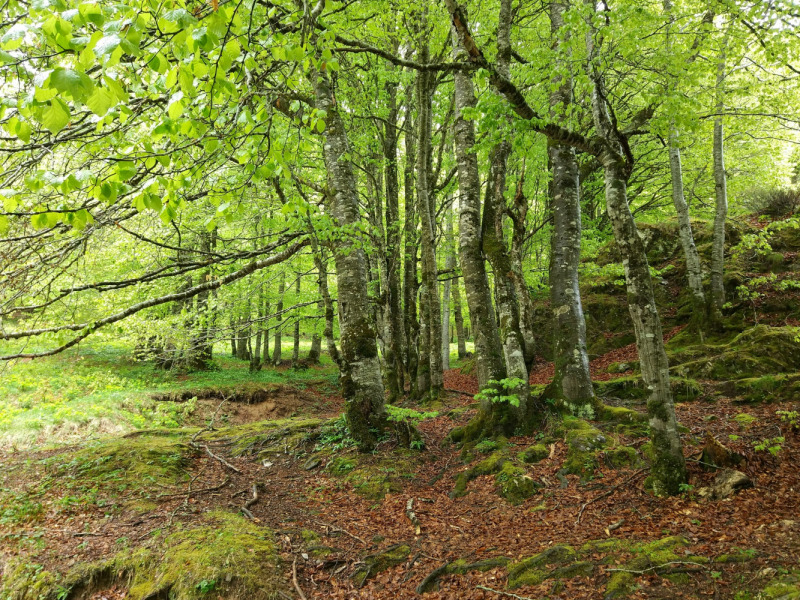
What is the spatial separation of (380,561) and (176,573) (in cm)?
202

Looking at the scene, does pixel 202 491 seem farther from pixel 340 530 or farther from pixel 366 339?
pixel 366 339

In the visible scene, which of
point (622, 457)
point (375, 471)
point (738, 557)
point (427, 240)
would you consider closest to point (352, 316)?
point (375, 471)

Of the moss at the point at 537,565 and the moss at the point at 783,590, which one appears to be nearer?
the moss at the point at 783,590

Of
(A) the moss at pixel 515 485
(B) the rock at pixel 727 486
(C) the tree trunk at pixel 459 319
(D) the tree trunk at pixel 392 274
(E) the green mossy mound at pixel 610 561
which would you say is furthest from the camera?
(C) the tree trunk at pixel 459 319

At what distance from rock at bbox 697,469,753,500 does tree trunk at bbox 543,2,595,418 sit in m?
2.44

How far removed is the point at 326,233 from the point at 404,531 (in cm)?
418

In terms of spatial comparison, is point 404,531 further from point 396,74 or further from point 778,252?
point 778,252

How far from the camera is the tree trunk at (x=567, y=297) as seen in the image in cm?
689

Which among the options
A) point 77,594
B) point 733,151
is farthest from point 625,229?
point 733,151

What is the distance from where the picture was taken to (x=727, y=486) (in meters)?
4.21

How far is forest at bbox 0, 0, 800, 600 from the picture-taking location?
304 cm

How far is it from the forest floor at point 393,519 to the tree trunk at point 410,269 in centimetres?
504

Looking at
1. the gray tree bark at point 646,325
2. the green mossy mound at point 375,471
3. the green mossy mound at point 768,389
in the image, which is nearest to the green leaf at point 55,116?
the gray tree bark at point 646,325

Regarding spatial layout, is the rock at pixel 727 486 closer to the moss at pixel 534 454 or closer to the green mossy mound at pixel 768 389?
the moss at pixel 534 454
